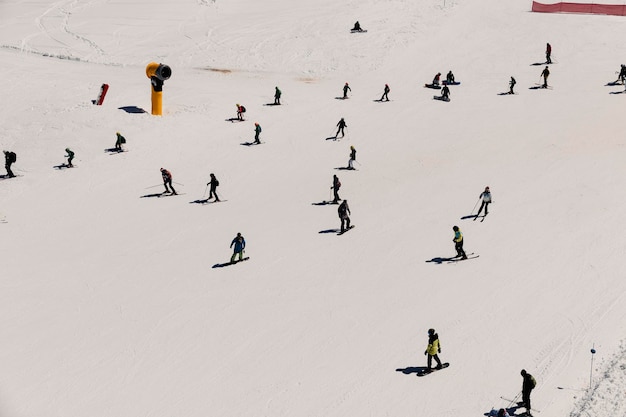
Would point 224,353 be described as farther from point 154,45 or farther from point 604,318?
point 154,45

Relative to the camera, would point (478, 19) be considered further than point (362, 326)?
Yes

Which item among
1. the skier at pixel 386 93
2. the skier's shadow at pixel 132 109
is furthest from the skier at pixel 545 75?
the skier's shadow at pixel 132 109

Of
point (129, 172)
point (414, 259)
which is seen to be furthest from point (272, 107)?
point (414, 259)

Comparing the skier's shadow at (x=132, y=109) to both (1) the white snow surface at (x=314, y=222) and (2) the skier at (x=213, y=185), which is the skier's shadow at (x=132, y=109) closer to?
(1) the white snow surface at (x=314, y=222)

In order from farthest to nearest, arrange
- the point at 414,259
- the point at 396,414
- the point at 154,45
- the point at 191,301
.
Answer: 1. the point at 154,45
2. the point at 414,259
3. the point at 191,301
4. the point at 396,414

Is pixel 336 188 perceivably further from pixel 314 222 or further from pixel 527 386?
pixel 527 386
